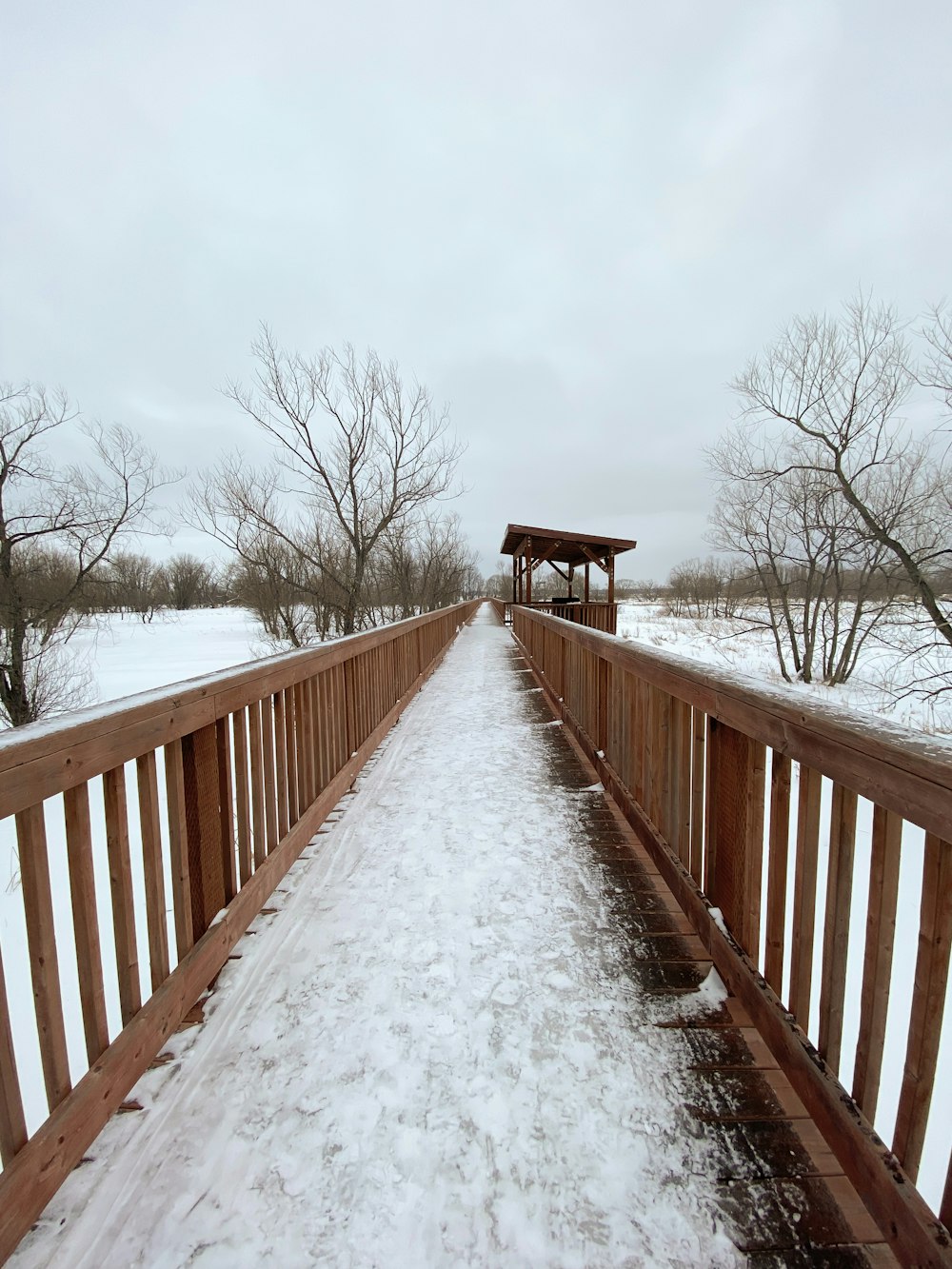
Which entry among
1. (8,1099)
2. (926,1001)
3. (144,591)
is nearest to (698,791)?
(926,1001)

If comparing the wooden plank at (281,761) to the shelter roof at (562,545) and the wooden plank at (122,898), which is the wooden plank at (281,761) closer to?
the wooden plank at (122,898)

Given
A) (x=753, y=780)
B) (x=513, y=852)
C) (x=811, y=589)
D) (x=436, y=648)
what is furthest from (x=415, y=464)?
(x=753, y=780)

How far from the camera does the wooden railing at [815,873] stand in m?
1.08

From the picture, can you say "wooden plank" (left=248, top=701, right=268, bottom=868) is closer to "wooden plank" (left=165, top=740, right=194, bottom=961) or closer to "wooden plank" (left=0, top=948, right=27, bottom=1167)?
"wooden plank" (left=165, top=740, right=194, bottom=961)

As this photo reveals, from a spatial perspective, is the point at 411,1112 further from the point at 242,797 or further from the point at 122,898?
the point at 242,797

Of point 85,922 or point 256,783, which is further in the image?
point 256,783

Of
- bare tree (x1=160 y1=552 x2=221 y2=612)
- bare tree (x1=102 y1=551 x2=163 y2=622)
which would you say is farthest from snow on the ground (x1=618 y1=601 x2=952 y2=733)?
bare tree (x1=160 y1=552 x2=221 y2=612)

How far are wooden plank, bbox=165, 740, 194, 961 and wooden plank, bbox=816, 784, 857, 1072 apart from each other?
185 cm

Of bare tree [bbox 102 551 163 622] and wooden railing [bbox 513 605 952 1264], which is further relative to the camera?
bare tree [bbox 102 551 163 622]

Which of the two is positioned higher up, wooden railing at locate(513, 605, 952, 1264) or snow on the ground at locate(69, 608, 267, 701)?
wooden railing at locate(513, 605, 952, 1264)

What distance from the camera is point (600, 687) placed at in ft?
13.1

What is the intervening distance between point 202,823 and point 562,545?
1653 centimetres

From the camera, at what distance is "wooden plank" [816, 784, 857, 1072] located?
1.35m

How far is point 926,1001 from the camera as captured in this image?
1087mm
